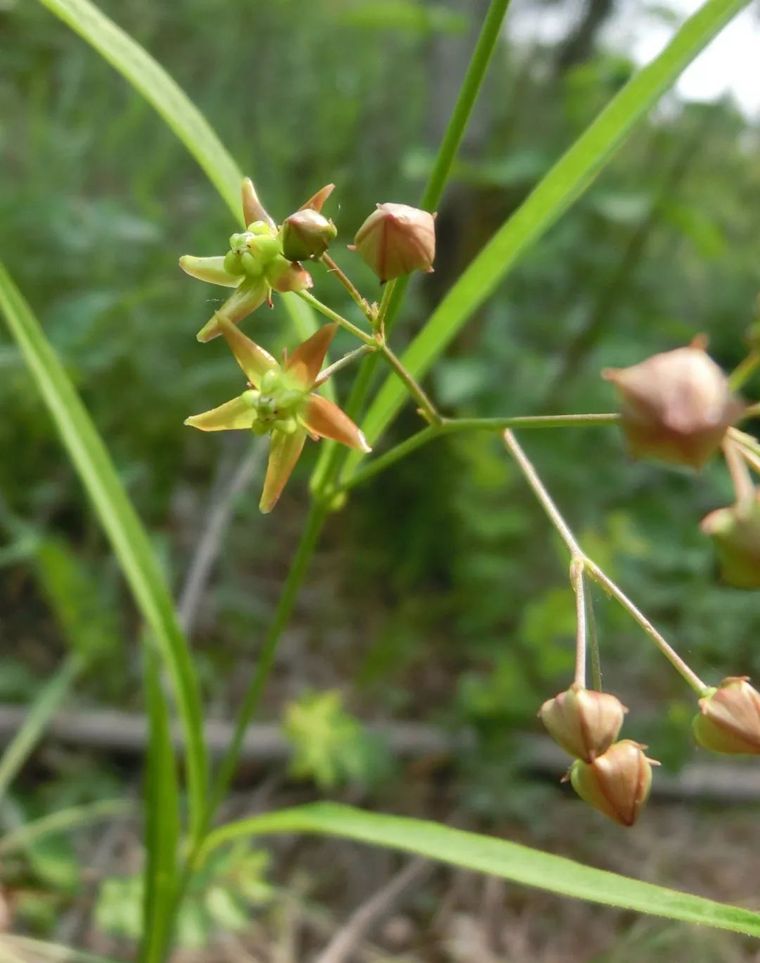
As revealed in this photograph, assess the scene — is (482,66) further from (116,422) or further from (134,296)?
(116,422)

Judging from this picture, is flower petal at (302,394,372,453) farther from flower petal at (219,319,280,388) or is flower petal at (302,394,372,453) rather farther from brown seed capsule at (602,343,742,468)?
brown seed capsule at (602,343,742,468)

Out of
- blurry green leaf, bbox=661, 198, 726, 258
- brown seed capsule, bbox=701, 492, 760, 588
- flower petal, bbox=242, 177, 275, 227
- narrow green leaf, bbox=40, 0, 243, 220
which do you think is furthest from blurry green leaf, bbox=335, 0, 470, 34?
brown seed capsule, bbox=701, 492, 760, 588

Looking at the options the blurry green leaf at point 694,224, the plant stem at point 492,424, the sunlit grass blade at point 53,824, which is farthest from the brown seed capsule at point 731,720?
the blurry green leaf at point 694,224

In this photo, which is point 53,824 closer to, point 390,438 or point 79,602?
point 79,602

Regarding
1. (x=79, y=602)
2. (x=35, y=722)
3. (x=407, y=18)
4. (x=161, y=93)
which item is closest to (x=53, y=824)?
(x=35, y=722)

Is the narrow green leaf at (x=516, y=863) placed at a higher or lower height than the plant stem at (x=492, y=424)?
lower

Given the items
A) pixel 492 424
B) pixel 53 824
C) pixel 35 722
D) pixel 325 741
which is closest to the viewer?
pixel 492 424

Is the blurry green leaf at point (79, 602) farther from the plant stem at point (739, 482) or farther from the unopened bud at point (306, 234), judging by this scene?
the plant stem at point (739, 482)
